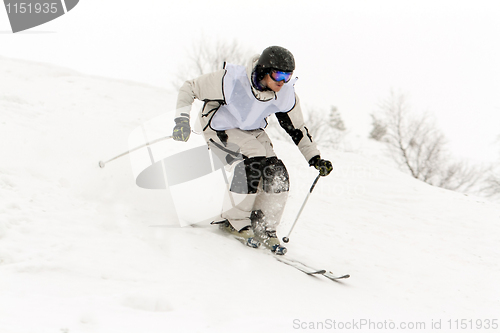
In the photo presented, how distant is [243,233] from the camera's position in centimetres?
382

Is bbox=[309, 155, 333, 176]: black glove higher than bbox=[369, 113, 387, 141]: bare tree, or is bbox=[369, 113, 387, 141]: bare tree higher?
bbox=[309, 155, 333, 176]: black glove

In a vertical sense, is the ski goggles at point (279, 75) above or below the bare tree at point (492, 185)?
above

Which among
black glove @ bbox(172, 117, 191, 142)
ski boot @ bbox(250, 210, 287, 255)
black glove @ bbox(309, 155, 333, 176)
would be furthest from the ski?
black glove @ bbox(172, 117, 191, 142)

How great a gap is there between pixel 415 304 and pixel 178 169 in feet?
10.5

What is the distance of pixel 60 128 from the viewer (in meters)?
5.11

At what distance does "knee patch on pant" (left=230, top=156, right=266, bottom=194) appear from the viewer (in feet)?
11.9

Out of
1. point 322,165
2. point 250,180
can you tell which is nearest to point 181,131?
point 250,180

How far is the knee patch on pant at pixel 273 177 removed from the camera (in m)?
3.64

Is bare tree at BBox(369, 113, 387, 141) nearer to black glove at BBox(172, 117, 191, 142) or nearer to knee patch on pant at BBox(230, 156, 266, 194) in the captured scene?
knee patch on pant at BBox(230, 156, 266, 194)

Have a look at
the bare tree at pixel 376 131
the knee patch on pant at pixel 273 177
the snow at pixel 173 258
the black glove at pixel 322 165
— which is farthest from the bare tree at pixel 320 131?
the knee patch on pant at pixel 273 177

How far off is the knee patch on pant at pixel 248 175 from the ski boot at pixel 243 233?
428 mm

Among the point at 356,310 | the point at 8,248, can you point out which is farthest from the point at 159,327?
the point at 356,310

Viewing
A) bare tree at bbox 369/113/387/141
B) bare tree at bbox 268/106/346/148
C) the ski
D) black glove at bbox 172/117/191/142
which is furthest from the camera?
bare tree at bbox 268/106/346/148

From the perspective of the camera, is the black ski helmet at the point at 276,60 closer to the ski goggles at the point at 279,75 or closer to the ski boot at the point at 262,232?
the ski goggles at the point at 279,75
